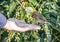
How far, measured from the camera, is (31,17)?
8.83 ft

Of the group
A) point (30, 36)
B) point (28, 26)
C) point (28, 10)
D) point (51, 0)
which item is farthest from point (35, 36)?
point (28, 26)

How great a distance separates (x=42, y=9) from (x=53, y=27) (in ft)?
0.82

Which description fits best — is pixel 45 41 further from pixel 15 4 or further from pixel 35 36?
pixel 15 4

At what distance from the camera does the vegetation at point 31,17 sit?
270 centimetres

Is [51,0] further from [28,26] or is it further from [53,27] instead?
[28,26]

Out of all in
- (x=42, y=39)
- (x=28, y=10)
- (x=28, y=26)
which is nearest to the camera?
(x=28, y=26)

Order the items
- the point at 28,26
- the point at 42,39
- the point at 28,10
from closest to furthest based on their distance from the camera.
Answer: the point at 28,26, the point at 28,10, the point at 42,39

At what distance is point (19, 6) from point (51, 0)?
0.44 m

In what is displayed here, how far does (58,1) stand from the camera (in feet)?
9.89

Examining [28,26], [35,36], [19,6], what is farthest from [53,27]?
[28,26]

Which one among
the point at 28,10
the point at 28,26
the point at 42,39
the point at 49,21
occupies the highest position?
the point at 28,26

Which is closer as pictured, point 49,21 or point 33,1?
point 33,1

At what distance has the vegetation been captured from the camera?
106 inches

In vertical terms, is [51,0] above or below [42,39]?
above
